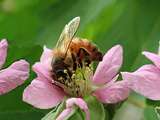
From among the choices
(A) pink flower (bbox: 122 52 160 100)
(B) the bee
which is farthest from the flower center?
(A) pink flower (bbox: 122 52 160 100)

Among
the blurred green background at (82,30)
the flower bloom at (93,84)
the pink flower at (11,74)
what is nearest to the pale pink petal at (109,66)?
the flower bloom at (93,84)

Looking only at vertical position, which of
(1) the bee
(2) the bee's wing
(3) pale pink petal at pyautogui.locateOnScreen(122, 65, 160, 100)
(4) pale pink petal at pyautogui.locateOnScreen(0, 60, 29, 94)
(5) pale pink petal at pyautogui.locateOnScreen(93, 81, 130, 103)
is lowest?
(5) pale pink petal at pyautogui.locateOnScreen(93, 81, 130, 103)

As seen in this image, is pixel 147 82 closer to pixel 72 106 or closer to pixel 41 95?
pixel 72 106

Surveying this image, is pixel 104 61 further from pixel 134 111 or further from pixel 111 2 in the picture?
pixel 111 2

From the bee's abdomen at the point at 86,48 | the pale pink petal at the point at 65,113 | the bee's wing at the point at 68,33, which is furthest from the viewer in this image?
the bee's abdomen at the point at 86,48

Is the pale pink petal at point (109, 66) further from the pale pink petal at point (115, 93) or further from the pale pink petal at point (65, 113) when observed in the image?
the pale pink petal at point (65, 113)

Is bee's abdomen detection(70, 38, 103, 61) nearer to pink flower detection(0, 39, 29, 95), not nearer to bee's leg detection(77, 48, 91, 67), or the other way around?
bee's leg detection(77, 48, 91, 67)

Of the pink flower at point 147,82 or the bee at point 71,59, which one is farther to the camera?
the bee at point 71,59

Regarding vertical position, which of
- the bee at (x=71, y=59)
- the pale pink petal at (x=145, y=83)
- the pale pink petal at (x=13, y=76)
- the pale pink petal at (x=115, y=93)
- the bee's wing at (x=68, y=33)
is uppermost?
the bee's wing at (x=68, y=33)
